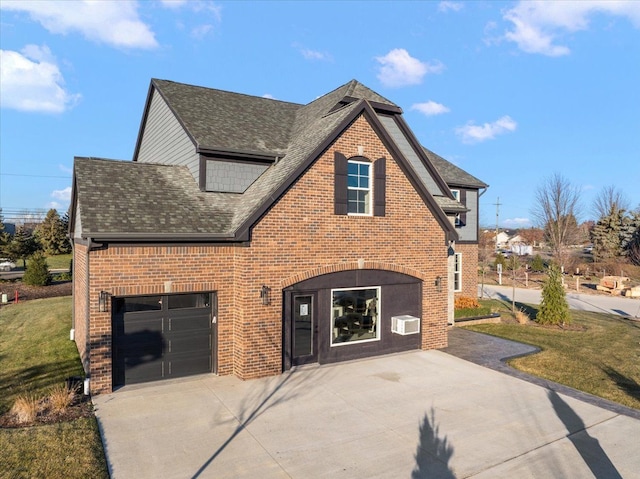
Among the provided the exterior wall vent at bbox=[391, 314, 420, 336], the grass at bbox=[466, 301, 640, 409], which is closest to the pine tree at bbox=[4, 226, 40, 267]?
the exterior wall vent at bbox=[391, 314, 420, 336]

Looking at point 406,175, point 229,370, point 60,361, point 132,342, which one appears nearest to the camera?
point 132,342

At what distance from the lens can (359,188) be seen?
12.7 metres

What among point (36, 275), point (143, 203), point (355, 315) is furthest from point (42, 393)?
point (36, 275)

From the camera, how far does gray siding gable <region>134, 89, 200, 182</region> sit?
1373 cm

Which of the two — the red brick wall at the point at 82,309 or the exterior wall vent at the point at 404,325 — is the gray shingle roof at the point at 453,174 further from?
the red brick wall at the point at 82,309

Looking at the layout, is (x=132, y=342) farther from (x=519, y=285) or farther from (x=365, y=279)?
(x=519, y=285)

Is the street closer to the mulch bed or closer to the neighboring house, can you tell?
the neighboring house

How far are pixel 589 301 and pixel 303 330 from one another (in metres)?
24.9

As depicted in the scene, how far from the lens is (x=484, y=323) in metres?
18.8

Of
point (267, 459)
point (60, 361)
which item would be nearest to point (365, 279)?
point (267, 459)

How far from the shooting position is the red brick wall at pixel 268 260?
9914 mm

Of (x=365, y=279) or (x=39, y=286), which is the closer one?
(x=365, y=279)

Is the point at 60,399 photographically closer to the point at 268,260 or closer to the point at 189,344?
the point at 189,344

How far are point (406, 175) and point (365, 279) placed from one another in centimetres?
347
